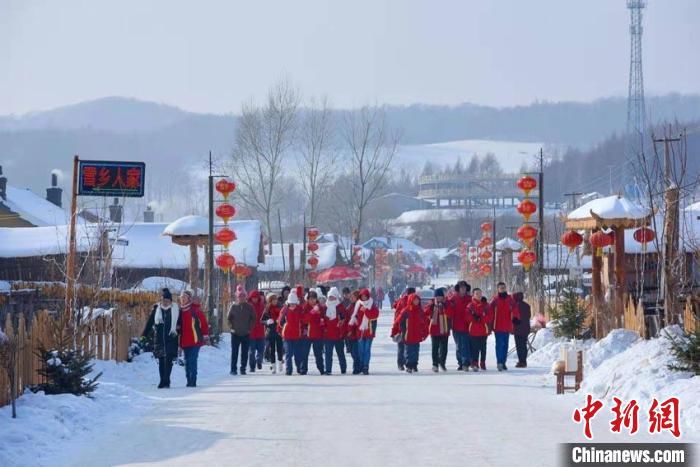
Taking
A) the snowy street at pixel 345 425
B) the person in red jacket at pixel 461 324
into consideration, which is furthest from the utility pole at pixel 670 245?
the person in red jacket at pixel 461 324

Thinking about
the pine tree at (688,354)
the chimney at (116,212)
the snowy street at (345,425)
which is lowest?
the snowy street at (345,425)

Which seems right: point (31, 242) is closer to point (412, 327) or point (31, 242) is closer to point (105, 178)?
point (412, 327)

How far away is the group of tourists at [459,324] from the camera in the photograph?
25266mm

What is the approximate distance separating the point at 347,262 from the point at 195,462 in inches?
2785

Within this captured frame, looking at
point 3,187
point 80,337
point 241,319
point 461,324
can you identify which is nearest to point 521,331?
point 461,324

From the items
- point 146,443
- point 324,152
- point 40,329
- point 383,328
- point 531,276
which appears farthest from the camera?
point 324,152

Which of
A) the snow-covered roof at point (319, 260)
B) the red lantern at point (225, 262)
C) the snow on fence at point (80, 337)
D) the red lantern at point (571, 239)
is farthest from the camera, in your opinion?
the snow-covered roof at point (319, 260)

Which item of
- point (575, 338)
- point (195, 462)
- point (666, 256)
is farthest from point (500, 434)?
point (575, 338)

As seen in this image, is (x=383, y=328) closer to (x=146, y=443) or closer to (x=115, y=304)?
(x=115, y=304)

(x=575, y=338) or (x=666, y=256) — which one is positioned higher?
(x=666, y=256)

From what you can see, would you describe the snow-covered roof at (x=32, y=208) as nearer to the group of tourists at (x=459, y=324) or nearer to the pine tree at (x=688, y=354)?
the group of tourists at (x=459, y=324)

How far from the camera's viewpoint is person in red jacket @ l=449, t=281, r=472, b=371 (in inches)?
1003

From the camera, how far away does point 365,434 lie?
566 inches

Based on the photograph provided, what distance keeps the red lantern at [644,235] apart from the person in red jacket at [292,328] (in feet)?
24.7
